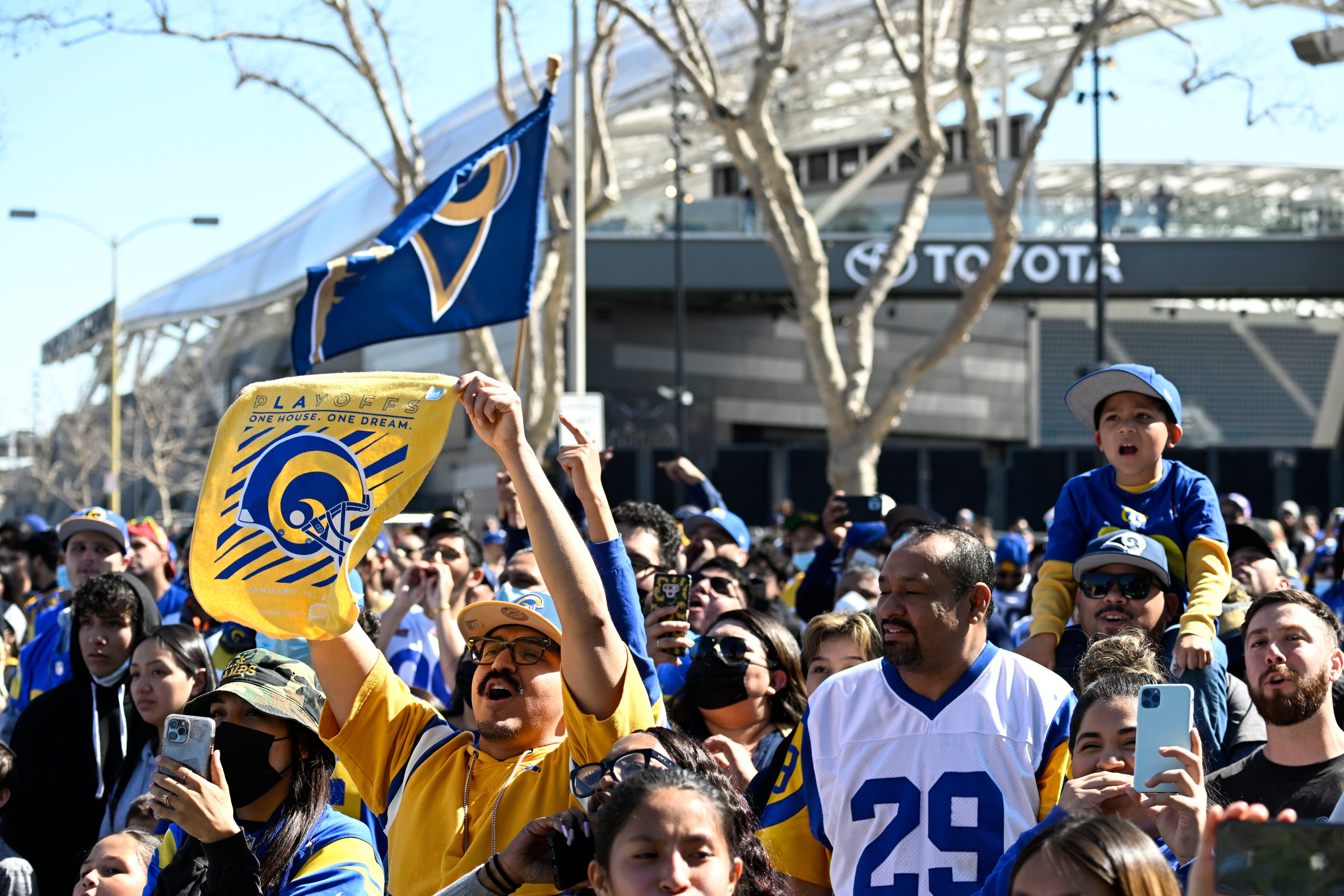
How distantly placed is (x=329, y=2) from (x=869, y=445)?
8.26 meters

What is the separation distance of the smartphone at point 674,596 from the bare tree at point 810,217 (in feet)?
33.7

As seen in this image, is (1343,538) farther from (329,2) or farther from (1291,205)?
(1291,205)

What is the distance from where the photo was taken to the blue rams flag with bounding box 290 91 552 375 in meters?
7.81

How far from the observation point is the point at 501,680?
3.70 metres

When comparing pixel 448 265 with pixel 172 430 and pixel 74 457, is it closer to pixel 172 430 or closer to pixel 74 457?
pixel 172 430

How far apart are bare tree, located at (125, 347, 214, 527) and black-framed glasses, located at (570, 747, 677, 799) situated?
48428mm

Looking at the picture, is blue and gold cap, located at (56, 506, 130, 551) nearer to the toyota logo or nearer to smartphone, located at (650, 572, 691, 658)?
smartphone, located at (650, 572, 691, 658)

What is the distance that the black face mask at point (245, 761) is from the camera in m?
3.62

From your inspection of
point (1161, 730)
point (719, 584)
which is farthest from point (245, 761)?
point (719, 584)

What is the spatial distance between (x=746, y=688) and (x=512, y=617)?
143 cm

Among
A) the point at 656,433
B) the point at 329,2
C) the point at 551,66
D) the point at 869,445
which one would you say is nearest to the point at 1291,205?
the point at 656,433

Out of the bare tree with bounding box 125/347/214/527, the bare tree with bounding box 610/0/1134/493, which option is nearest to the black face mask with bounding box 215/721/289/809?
the bare tree with bounding box 610/0/1134/493

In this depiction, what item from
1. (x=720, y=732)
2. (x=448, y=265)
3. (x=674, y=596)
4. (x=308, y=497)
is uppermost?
(x=448, y=265)

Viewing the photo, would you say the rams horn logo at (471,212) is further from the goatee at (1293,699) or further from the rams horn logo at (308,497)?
the goatee at (1293,699)
